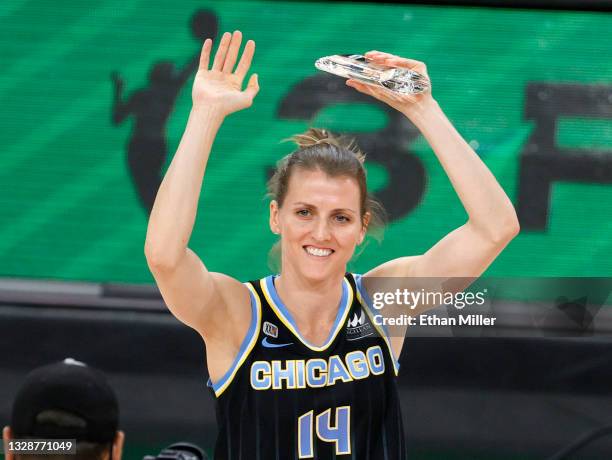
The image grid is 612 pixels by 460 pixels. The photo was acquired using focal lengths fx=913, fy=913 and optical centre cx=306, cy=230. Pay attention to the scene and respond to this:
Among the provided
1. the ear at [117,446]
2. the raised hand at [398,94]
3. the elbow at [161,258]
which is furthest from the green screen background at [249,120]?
the ear at [117,446]

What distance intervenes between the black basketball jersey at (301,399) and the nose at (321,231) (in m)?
0.24

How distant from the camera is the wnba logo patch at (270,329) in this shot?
229 centimetres

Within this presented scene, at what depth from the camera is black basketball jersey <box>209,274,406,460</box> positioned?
2217 mm

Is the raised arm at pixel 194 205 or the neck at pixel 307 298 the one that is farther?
the neck at pixel 307 298

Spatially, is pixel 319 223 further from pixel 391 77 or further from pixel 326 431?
pixel 326 431

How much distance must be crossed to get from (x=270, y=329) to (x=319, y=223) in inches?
11.7

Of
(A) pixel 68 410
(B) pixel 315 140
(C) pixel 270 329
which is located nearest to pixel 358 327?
(C) pixel 270 329

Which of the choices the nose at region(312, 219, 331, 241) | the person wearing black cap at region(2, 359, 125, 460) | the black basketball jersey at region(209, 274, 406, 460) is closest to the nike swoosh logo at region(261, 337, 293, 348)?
the black basketball jersey at region(209, 274, 406, 460)

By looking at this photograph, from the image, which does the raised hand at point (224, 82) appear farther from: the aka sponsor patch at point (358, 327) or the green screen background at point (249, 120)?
the green screen background at point (249, 120)

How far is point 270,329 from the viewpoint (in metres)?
2.30

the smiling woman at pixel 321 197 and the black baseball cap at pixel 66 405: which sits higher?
the smiling woman at pixel 321 197

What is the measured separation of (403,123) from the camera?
4523 millimetres

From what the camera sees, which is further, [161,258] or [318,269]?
[318,269]

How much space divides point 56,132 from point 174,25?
0.79 m
